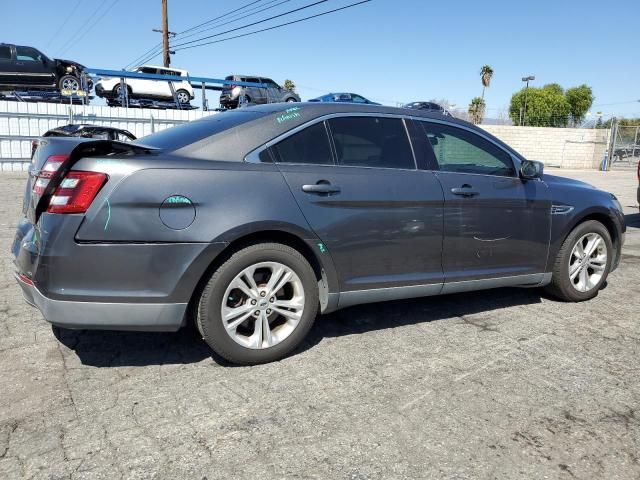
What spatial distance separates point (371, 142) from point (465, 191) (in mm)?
827

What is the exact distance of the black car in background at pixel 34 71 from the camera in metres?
20.3

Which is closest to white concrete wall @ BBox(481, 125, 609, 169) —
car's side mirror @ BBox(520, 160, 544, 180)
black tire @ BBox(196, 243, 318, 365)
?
car's side mirror @ BBox(520, 160, 544, 180)

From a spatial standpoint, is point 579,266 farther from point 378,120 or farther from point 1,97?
point 1,97

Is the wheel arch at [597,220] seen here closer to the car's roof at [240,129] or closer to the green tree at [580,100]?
the car's roof at [240,129]

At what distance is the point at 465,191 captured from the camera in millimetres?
3943

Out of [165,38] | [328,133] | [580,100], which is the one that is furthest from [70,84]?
[580,100]

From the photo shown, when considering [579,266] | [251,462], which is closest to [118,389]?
[251,462]

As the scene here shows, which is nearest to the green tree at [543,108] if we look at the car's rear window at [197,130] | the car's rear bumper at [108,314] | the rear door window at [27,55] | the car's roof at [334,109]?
the rear door window at [27,55]

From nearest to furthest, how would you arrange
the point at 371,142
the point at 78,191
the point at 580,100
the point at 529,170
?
the point at 78,191, the point at 371,142, the point at 529,170, the point at 580,100

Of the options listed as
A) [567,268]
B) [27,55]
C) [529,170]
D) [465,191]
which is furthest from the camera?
[27,55]

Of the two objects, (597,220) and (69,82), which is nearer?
(597,220)

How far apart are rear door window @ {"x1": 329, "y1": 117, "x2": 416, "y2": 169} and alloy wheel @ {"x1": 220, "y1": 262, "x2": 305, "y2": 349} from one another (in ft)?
2.92

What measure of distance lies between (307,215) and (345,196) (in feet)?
1.03

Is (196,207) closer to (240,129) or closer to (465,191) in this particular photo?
(240,129)
